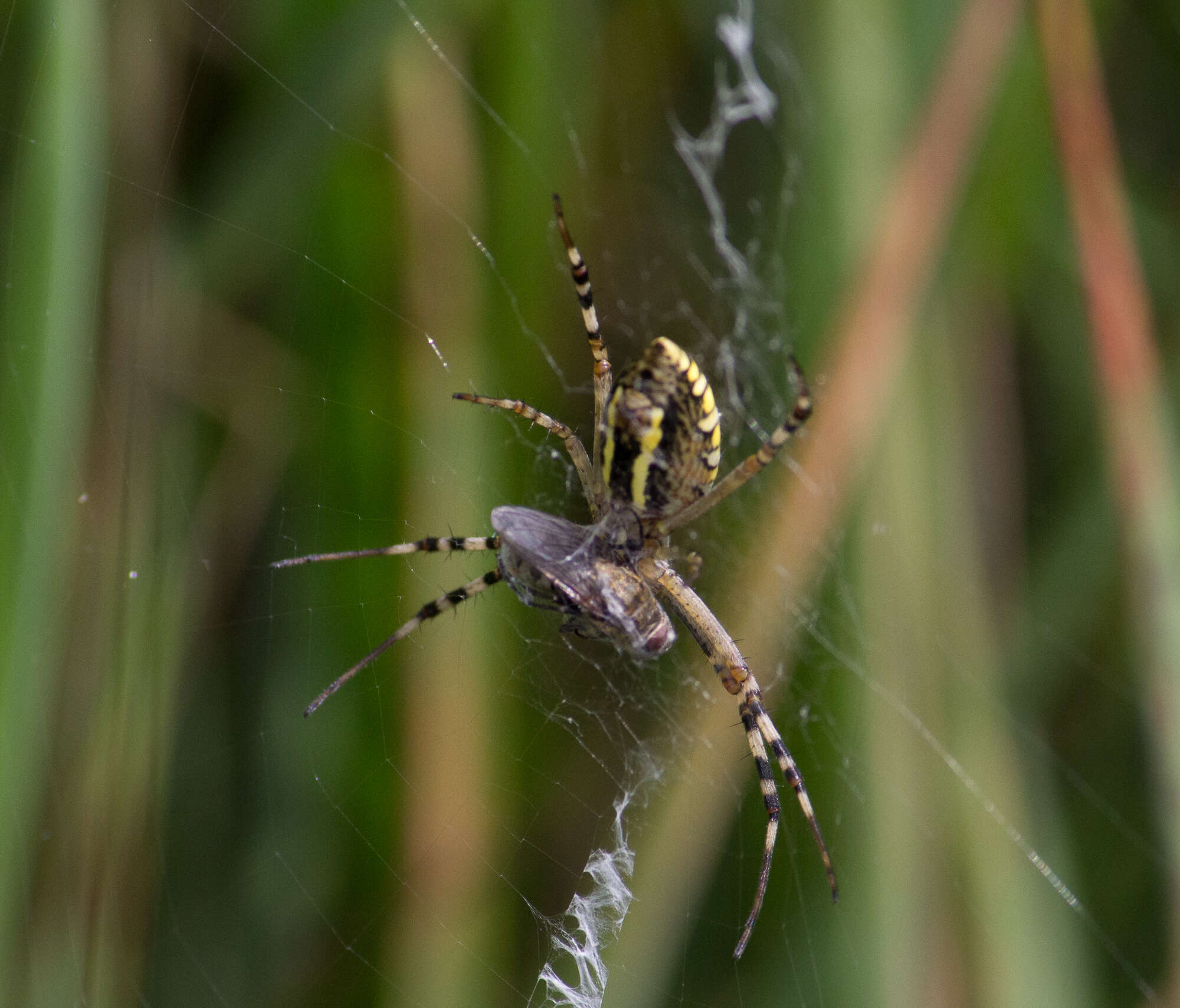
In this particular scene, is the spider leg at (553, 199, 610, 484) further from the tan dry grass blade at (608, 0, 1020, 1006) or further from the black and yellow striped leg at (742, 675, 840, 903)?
the tan dry grass blade at (608, 0, 1020, 1006)

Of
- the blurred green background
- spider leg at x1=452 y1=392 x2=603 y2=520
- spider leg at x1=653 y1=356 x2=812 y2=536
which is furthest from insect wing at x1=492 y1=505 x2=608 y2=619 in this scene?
the blurred green background

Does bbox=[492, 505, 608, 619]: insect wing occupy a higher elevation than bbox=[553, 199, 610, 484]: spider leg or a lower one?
lower

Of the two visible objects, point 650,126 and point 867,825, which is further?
point 650,126

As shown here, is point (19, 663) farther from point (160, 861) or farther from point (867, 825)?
point (867, 825)

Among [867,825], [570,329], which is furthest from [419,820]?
[570,329]

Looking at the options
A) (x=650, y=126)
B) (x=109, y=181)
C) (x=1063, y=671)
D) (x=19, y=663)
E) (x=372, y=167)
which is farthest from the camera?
(x=650, y=126)

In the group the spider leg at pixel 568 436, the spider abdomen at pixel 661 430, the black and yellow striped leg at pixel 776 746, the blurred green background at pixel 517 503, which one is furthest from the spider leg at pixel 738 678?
the spider abdomen at pixel 661 430
